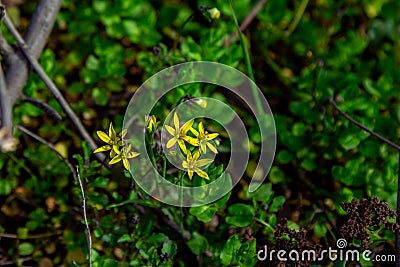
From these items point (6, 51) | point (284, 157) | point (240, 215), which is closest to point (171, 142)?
point (240, 215)

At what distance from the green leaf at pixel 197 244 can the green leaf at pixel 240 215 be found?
0.13m

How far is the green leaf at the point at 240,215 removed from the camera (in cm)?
217

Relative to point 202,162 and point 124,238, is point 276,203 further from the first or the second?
point 124,238

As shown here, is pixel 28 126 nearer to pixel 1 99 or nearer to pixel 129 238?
pixel 1 99

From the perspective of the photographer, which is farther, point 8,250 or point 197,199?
point 8,250

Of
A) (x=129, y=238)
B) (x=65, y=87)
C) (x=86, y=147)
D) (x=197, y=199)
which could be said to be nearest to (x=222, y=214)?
(x=197, y=199)

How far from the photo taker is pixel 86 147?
218 cm

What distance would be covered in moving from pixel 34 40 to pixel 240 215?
1145 mm

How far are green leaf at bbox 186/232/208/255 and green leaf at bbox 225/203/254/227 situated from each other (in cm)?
13

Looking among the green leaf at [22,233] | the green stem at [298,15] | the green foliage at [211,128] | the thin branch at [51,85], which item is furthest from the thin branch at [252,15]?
the green leaf at [22,233]

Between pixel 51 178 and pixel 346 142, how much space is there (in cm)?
129

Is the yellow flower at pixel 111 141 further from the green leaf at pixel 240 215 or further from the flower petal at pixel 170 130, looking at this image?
the green leaf at pixel 240 215

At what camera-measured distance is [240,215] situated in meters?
2.19

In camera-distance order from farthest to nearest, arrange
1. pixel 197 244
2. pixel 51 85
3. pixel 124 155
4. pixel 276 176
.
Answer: pixel 276 176
pixel 51 85
pixel 197 244
pixel 124 155
